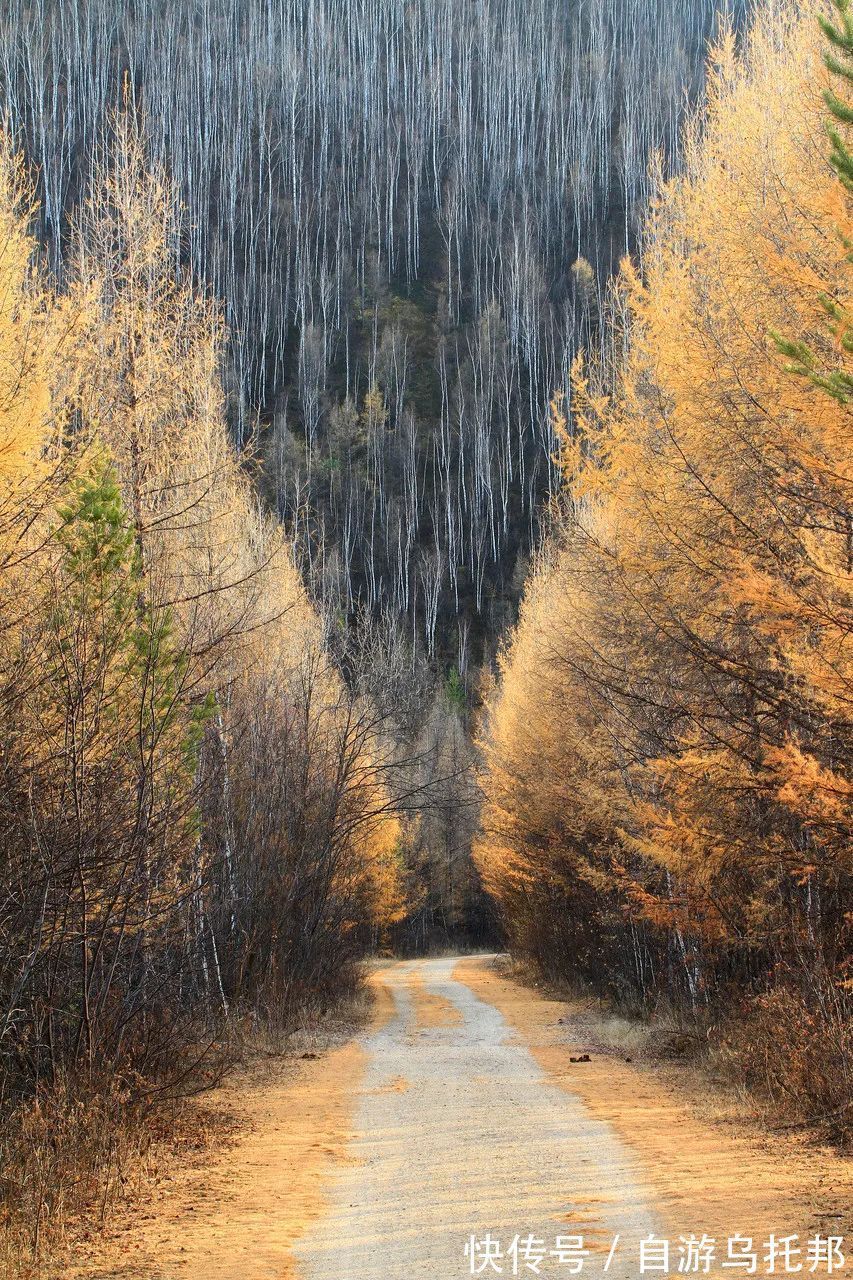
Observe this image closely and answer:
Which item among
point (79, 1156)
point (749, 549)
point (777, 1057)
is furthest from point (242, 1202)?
point (749, 549)

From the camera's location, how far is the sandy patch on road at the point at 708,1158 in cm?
530

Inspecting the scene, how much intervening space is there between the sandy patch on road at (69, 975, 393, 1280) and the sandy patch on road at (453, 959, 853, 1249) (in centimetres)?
211

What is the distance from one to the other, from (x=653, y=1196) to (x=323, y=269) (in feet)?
378

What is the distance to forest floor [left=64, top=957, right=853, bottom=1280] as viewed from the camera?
4875 mm

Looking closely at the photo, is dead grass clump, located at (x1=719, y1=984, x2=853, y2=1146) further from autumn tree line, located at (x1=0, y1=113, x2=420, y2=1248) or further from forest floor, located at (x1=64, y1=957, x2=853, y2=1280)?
autumn tree line, located at (x1=0, y1=113, x2=420, y2=1248)

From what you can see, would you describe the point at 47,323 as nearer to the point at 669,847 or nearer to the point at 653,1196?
the point at 669,847

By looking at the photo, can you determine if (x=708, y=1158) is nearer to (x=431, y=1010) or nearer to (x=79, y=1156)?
(x=79, y=1156)

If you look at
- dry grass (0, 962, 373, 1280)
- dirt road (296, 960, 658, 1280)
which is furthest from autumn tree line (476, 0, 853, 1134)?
dry grass (0, 962, 373, 1280)

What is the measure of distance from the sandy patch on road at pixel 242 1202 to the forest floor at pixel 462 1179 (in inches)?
0.7

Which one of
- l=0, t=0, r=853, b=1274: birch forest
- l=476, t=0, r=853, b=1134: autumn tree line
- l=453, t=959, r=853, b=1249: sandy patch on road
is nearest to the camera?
l=453, t=959, r=853, b=1249: sandy patch on road

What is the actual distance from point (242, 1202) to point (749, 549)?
578cm

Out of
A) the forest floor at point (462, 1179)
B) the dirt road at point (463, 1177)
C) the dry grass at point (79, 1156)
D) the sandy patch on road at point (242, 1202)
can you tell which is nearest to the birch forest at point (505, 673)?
the dry grass at point (79, 1156)

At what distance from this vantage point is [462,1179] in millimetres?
6285

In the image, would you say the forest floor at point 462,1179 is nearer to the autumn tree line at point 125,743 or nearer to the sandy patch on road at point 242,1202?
the sandy patch on road at point 242,1202
